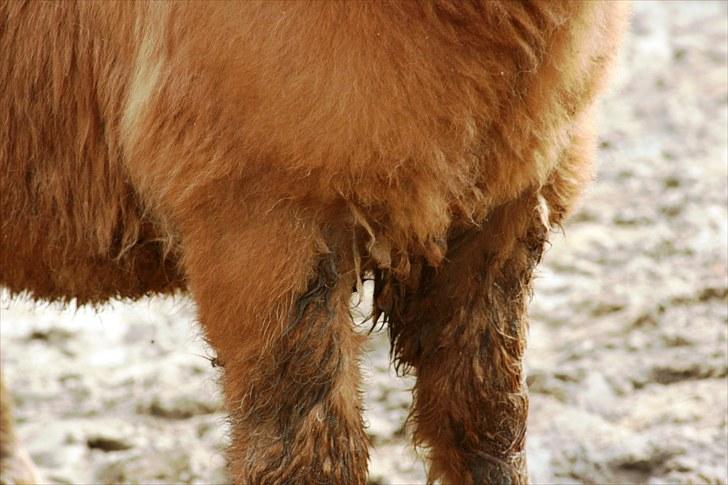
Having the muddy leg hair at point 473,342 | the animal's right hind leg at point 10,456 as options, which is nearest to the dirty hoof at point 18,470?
the animal's right hind leg at point 10,456

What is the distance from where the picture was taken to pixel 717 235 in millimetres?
5246

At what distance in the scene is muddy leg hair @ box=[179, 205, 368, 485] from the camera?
2738mm

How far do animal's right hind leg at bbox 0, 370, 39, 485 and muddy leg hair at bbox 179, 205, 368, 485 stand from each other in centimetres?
153

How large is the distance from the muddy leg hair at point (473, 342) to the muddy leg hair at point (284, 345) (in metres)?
0.39

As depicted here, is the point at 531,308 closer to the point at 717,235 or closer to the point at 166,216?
the point at 717,235

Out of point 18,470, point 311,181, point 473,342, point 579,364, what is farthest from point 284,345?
point 579,364

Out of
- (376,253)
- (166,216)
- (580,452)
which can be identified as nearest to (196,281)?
(166,216)

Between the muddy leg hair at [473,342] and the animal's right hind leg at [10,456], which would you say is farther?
the animal's right hind leg at [10,456]

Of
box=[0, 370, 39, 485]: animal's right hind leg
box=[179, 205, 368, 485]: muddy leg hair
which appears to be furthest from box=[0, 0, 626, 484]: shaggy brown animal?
box=[0, 370, 39, 485]: animal's right hind leg

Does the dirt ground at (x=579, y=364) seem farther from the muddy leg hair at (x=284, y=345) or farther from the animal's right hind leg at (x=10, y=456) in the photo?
the muddy leg hair at (x=284, y=345)

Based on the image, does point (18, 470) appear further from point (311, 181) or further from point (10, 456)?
point (311, 181)

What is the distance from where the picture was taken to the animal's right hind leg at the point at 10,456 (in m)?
4.21

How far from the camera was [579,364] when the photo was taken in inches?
181

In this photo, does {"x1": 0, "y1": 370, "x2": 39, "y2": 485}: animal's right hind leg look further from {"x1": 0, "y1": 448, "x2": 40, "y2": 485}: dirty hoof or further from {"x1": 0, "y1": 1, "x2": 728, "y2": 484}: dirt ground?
{"x1": 0, "y1": 1, "x2": 728, "y2": 484}: dirt ground
